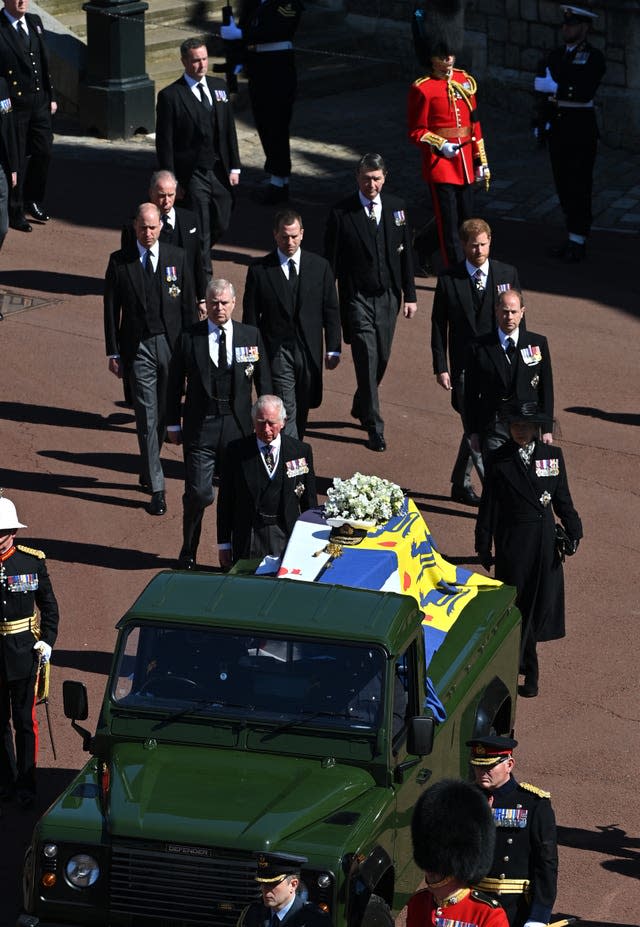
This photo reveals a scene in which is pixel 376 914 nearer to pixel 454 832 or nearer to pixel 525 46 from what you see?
pixel 454 832

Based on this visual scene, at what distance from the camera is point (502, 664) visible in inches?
417

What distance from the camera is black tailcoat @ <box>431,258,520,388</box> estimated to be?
47.6ft

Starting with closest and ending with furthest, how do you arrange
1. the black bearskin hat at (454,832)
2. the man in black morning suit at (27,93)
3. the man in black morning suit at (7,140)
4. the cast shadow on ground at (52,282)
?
the black bearskin hat at (454,832) < the cast shadow on ground at (52,282) < the man in black morning suit at (7,140) < the man in black morning suit at (27,93)

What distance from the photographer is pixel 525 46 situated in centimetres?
2519

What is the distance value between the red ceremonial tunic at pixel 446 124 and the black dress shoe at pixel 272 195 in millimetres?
3179

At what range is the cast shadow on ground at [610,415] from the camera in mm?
16500

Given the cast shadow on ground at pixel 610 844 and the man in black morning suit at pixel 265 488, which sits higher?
the man in black morning suit at pixel 265 488

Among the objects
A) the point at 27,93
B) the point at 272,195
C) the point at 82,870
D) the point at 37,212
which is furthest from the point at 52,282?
the point at 82,870

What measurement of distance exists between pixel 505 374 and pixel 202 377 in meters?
2.17

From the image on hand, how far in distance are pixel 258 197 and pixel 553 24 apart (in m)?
5.28

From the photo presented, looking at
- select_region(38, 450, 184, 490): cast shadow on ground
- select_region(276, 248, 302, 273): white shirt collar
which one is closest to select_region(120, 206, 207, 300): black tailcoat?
select_region(276, 248, 302, 273): white shirt collar

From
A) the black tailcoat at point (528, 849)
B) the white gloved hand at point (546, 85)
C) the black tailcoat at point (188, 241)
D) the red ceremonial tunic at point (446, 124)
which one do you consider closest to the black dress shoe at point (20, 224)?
the red ceremonial tunic at point (446, 124)

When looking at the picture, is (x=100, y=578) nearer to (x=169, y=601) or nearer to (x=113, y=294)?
(x=113, y=294)

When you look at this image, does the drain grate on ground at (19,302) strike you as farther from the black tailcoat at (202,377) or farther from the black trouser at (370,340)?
the black tailcoat at (202,377)
